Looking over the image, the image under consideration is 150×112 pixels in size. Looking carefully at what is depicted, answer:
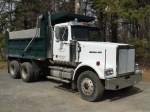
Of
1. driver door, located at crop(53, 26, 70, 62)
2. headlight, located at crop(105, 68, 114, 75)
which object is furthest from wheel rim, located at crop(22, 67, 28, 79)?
headlight, located at crop(105, 68, 114, 75)

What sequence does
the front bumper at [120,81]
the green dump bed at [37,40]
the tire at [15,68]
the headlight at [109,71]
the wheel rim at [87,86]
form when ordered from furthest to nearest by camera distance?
the tire at [15,68], the green dump bed at [37,40], the wheel rim at [87,86], the headlight at [109,71], the front bumper at [120,81]

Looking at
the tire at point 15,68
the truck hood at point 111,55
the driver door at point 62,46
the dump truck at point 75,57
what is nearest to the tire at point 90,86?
the dump truck at point 75,57

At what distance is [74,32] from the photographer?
25.0 ft

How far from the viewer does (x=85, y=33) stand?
7.95 metres

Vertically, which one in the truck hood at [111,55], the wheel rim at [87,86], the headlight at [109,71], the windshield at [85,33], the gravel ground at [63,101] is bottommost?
the gravel ground at [63,101]

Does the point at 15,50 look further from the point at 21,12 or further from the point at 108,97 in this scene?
the point at 21,12

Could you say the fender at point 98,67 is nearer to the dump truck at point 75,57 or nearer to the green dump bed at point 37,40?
the dump truck at point 75,57

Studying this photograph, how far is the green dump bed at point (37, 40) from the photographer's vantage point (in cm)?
845

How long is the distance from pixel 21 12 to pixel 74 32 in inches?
555

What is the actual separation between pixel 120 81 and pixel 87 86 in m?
1.06

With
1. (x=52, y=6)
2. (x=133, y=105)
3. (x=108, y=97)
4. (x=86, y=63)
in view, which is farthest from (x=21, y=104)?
(x=52, y=6)

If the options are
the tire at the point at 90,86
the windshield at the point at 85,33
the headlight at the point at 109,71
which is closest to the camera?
the headlight at the point at 109,71

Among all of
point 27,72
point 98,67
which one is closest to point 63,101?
point 98,67

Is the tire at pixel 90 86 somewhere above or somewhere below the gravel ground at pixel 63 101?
above
